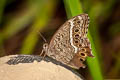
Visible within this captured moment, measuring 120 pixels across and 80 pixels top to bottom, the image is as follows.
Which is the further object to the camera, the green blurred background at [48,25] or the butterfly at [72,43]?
the green blurred background at [48,25]

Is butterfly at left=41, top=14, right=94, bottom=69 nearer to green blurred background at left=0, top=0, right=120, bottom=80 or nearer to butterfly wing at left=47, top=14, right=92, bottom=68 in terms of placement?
butterfly wing at left=47, top=14, right=92, bottom=68

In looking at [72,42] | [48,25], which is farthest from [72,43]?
[48,25]

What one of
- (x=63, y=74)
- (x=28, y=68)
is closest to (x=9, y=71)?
(x=28, y=68)

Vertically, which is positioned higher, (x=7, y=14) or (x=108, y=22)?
(x=7, y=14)

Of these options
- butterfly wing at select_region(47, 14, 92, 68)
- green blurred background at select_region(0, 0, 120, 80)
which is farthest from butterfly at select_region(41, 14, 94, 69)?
green blurred background at select_region(0, 0, 120, 80)

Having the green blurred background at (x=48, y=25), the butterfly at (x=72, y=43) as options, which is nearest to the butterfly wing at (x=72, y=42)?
the butterfly at (x=72, y=43)

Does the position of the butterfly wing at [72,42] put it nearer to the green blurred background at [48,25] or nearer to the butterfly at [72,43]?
the butterfly at [72,43]

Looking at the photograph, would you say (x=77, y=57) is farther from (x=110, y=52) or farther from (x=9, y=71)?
(x=110, y=52)
